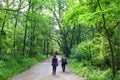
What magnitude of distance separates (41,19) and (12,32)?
692 inches

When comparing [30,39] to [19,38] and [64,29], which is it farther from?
[64,29]

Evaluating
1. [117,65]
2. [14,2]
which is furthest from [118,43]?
[14,2]

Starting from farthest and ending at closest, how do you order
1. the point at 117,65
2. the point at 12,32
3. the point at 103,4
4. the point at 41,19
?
the point at 12,32 < the point at 117,65 < the point at 41,19 < the point at 103,4

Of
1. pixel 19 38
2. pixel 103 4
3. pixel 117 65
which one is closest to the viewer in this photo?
pixel 103 4

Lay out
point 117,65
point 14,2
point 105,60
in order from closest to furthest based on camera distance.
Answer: point 117,65
point 105,60
point 14,2

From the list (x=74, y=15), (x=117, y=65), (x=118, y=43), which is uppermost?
(x=74, y=15)

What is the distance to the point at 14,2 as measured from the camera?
3180 cm

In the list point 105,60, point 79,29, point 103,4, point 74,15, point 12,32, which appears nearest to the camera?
point 103,4

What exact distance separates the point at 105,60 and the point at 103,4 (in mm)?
9463

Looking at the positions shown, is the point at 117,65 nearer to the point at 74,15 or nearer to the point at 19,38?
the point at 74,15

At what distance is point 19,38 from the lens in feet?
139

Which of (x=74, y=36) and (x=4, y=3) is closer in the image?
(x=4, y=3)

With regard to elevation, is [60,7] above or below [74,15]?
above

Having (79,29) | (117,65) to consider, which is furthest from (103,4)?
(79,29)
